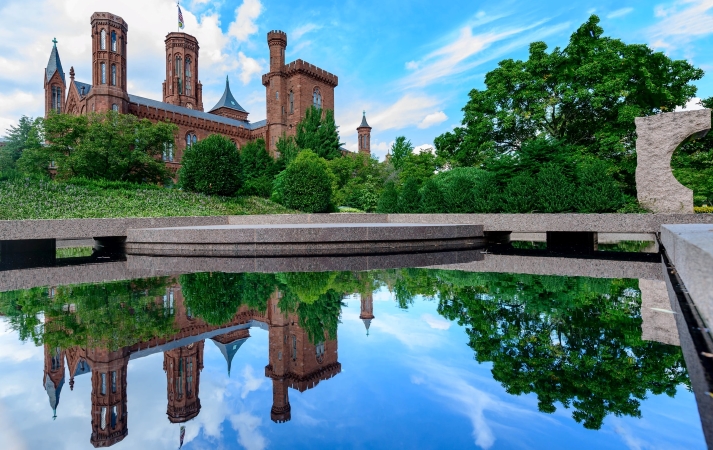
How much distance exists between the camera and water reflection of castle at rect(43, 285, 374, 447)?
2.06 m

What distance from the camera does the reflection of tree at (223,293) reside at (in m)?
4.00

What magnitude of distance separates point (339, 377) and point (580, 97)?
21.3m

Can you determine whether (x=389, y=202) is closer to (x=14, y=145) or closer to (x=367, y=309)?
(x=367, y=309)

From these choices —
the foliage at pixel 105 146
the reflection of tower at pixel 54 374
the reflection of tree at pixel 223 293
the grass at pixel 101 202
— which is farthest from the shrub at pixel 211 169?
the reflection of tower at pixel 54 374

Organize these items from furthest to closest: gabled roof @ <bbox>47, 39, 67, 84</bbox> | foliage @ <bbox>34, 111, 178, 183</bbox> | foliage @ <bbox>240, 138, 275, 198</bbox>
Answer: gabled roof @ <bbox>47, 39, 67, 84</bbox>
foliage @ <bbox>240, 138, 275, 198</bbox>
foliage @ <bbox>34, 111, 178, 183</bbox>

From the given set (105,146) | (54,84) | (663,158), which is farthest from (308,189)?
(54,84)

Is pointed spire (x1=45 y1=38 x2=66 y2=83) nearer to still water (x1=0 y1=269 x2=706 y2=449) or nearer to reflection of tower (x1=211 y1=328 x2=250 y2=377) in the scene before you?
still water (x1=0 y1=269 x2=706 y2=449)

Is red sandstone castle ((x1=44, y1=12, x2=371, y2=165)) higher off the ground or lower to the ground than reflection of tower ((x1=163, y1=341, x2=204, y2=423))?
higher

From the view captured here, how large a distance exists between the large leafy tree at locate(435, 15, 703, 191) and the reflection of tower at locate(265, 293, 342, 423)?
19.3 metres

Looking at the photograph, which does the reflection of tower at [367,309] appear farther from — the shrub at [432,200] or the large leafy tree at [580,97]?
the large leafy tree at [580,97]

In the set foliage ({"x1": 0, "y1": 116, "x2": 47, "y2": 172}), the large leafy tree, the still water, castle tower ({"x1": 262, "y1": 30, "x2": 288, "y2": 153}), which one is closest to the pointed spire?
foliage ({"x1": 0, "y1": 116, "x2": 47, "y2": 172})

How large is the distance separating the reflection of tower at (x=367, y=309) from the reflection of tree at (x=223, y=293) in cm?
100

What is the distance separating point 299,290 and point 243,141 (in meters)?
43.7

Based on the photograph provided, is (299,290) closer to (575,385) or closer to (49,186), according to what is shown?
(575,385)
